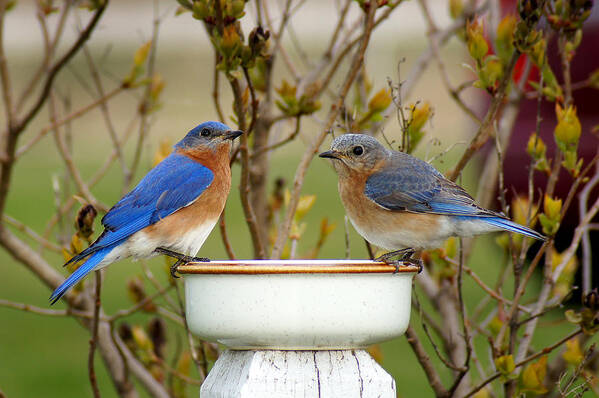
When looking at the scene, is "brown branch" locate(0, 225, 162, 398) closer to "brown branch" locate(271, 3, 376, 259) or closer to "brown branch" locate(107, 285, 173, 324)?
"brown branch" locate(107, 285, 173, 324)

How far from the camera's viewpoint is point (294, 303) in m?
2.63

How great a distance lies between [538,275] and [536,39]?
18.0 feet

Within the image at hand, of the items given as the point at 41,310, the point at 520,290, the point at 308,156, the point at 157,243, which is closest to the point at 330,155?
the point at 308,156

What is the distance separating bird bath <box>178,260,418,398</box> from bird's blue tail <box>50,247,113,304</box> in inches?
18.0

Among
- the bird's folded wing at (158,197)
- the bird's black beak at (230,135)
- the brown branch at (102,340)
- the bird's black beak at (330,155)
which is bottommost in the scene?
the brown branch at (102,340)

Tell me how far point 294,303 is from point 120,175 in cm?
Answer: 1806

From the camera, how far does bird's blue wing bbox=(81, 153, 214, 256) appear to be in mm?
3500

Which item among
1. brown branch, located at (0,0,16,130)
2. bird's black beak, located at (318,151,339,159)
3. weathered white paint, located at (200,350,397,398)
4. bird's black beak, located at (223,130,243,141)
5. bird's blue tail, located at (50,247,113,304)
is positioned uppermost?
brown branch, located at (0,0,16,130)

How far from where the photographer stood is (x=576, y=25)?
3.64 m

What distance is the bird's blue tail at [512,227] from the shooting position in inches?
131

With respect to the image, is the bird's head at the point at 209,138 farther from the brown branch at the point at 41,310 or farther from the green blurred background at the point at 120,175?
the brown branch at the point at 41,310

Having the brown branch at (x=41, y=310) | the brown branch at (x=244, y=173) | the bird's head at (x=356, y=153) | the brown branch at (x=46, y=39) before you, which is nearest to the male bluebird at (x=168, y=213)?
the brown branch at (x=244, y=173)

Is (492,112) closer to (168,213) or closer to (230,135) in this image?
(230,135)

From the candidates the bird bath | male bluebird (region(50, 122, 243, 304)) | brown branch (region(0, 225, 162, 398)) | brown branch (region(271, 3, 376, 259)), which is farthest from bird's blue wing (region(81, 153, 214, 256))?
the bird bath
